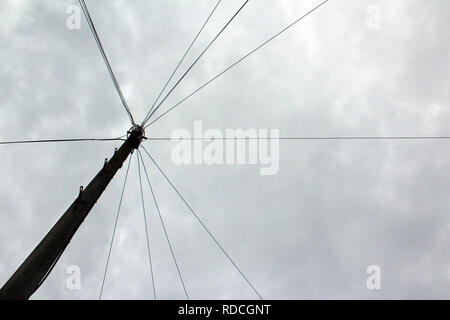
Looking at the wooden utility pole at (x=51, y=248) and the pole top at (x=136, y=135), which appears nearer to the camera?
the wooden utility pole at (x=51, y=248)

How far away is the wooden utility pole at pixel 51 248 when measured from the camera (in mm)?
5410

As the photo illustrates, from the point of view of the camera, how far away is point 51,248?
20.0ft

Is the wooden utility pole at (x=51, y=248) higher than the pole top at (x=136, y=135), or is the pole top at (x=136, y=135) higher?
the pole top at (x=136, y=135)

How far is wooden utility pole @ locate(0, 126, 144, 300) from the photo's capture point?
541 cm

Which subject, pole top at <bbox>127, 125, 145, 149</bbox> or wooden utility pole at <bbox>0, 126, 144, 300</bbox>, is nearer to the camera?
wooden utility pole at <bbox>0, 126, 144, 300</bbox>

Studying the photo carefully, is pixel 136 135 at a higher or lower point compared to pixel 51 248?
higher

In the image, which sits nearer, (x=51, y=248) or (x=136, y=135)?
(x=51, y=248)
